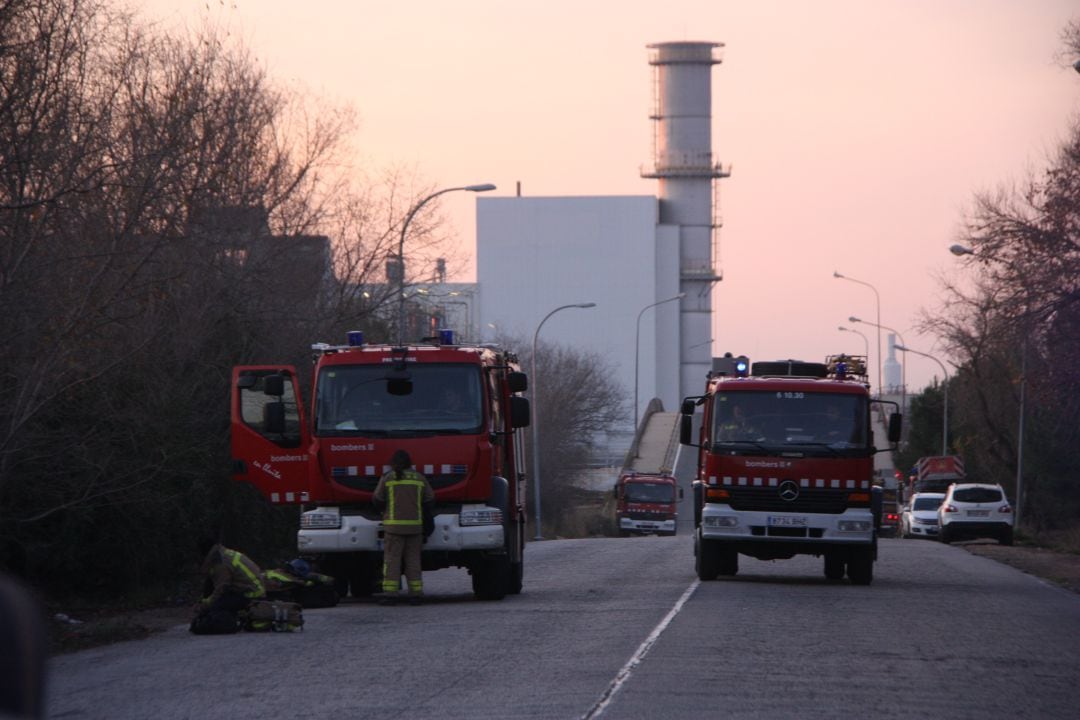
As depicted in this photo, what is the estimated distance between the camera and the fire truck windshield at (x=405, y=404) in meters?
18.0

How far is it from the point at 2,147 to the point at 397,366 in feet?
16.3

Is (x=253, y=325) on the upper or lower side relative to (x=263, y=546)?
upper

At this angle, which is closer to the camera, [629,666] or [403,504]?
[629,666]

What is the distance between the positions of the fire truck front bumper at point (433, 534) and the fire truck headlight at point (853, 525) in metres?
5.00

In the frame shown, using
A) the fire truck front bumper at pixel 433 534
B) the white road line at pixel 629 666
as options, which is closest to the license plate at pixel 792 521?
the white road line at pixel 629 666

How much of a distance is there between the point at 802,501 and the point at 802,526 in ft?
1.08

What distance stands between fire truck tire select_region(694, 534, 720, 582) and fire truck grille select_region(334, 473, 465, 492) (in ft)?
14.8

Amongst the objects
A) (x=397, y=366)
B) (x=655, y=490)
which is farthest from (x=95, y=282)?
(x=655, y=490)

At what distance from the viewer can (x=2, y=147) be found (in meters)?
16.4

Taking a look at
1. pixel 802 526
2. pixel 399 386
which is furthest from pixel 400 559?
pixel 802 526

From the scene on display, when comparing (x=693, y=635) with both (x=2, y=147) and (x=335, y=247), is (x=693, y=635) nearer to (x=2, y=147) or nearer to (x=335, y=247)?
(x=2, y=147)

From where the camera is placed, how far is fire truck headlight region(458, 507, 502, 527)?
1792 cm

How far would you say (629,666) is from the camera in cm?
1154

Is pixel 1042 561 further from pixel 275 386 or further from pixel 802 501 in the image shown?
pixel 275 386
